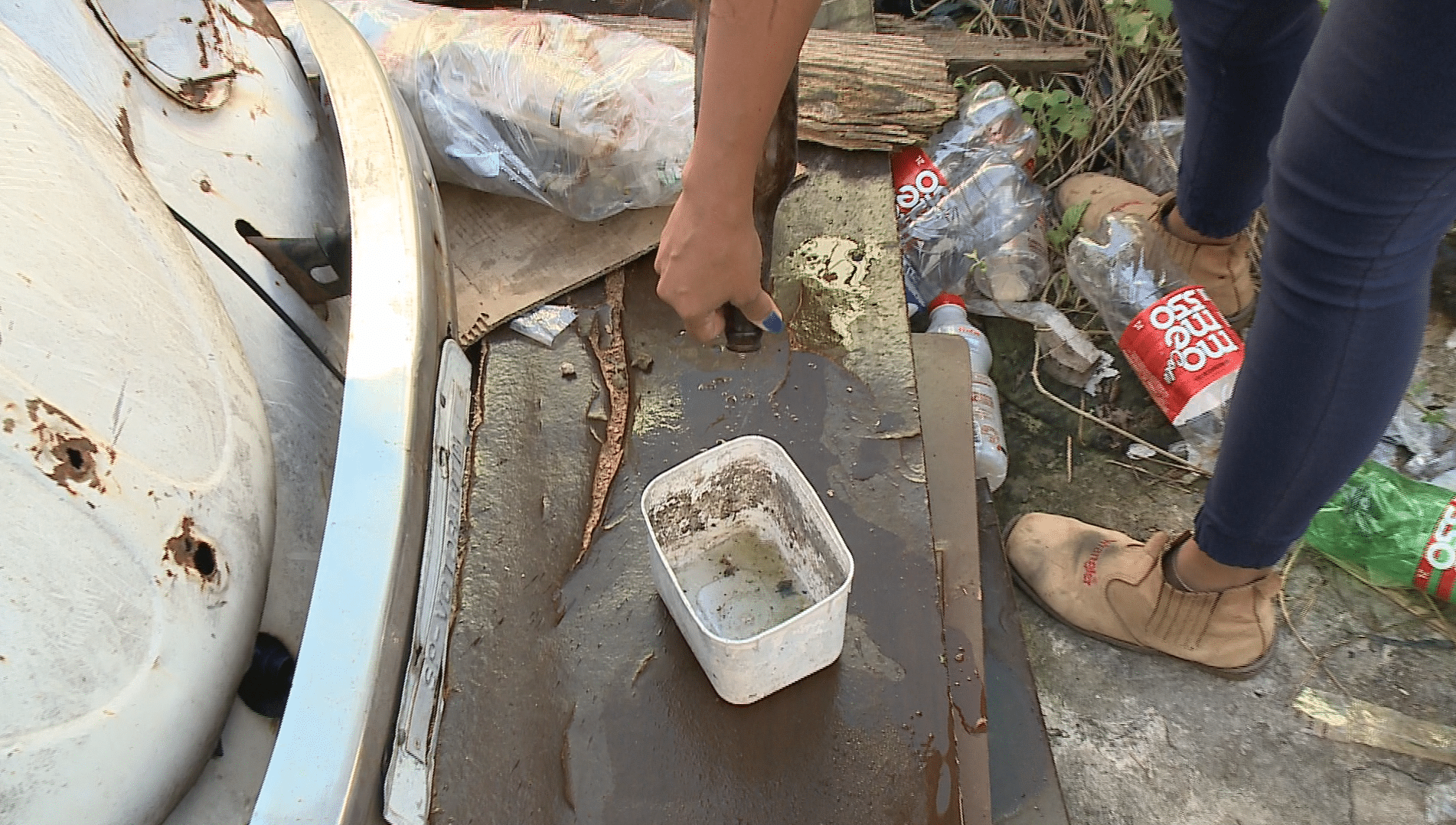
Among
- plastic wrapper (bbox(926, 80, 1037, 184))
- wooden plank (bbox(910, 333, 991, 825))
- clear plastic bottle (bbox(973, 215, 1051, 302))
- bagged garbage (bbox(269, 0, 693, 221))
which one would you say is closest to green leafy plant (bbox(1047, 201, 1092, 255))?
clear plastic bottle (bbox(973, 215, 1051, 302))

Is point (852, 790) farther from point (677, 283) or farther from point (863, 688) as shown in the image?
point (677, 283)

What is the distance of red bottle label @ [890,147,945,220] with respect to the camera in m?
2.39

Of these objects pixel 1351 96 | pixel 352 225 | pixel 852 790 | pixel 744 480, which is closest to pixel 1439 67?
pixel 1351 96

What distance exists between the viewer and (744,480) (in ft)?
4.67

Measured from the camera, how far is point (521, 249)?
77.2 inches

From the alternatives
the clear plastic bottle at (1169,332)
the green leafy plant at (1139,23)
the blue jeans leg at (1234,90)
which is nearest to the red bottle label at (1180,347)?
the clear plastic bottle at (1169,332)

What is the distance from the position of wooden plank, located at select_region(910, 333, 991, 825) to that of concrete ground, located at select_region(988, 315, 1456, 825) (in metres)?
0.33

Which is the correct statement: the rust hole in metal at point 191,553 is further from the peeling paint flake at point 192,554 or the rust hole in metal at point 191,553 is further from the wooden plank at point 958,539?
the wooden plank at point 958,539

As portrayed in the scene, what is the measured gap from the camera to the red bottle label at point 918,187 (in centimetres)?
239

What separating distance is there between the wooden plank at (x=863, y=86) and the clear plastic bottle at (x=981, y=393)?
0.46 meters

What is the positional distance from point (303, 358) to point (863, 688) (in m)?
1.04

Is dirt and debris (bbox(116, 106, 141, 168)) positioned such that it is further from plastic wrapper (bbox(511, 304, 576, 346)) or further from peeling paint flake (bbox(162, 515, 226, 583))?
plastic wrapper (bbox(511, 304, 576, 346))

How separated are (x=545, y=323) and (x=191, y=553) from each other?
3.28 ft

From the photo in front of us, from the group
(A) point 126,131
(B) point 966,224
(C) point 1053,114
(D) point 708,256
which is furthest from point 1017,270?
(A) point 126,131
